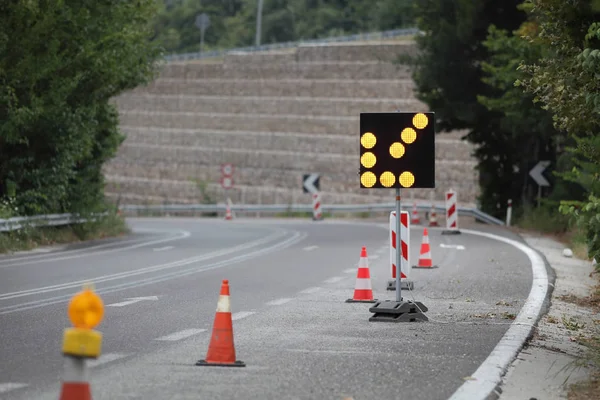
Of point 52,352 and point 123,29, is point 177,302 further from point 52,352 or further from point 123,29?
point 123,29

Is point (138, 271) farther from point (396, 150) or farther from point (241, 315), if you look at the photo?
point (396, 150)

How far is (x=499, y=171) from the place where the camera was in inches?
2024

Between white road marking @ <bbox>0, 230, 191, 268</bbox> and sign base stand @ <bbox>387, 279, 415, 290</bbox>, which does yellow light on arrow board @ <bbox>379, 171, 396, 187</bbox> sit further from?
white road marking @ <bbox>0, 230, 191, 268</bbox>

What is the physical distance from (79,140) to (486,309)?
19.4m

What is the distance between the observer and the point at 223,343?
424 inches

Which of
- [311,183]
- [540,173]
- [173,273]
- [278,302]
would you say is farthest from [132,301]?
[311,183]

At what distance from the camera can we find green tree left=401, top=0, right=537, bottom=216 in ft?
158

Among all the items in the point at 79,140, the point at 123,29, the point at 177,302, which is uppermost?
the point at 123,29

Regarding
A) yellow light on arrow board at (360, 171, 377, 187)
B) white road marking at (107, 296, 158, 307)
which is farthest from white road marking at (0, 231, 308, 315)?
yellow light on arrow board at (360, 171, 377, 187)

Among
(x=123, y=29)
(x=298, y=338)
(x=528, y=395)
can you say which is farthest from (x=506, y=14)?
(x=528, y=395)

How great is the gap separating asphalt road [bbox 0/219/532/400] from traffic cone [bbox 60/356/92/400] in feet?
9.16

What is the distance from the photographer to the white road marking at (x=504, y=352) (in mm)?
9570

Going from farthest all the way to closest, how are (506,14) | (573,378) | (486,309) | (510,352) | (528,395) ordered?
(506,14) → (486,309) → (510,352) → (573,378) → (528,395)

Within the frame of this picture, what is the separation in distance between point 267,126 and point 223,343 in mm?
76450
